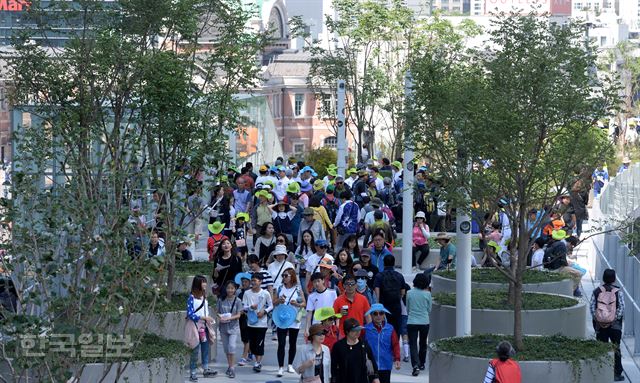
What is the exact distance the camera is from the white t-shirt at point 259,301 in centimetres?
1777

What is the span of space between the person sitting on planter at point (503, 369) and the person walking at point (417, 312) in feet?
11.9

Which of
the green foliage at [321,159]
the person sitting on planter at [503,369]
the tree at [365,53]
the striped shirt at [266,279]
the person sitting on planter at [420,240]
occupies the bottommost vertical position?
the person sitting on planter at [503,369]

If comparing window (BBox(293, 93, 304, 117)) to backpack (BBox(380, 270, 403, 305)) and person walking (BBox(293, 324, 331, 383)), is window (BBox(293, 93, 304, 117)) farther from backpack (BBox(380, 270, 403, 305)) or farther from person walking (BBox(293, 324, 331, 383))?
person walking (BBox(293, 324, 331, 383))

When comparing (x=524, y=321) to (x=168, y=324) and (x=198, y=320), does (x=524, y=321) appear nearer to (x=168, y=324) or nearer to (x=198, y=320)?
(x=198, y=320)

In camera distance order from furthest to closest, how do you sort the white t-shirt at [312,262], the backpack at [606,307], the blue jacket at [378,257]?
the blue jacket at [378,257] → the white t-shirt at [312,262] → the backpack at [606,307]

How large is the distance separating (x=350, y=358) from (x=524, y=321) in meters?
4.62

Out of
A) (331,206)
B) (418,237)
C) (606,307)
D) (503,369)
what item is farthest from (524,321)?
(331,206)

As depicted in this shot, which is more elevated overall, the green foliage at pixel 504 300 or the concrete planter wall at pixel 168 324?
the green foliage at pixel 504 300

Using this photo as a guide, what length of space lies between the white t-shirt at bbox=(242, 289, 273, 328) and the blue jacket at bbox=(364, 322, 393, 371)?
8.35 ft

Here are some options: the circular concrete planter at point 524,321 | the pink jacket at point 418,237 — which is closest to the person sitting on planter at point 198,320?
the circular concrete planter at point 524,321

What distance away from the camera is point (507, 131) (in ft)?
49.6

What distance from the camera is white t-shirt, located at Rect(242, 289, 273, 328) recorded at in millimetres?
17766

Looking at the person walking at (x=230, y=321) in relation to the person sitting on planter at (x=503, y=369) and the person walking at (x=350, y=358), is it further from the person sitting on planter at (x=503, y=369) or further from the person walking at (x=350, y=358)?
the person sitting on planter at (x=503, y=369)

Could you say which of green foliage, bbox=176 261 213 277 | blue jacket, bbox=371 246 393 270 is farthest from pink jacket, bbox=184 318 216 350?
green foliage, bbox=176 261 213 277
